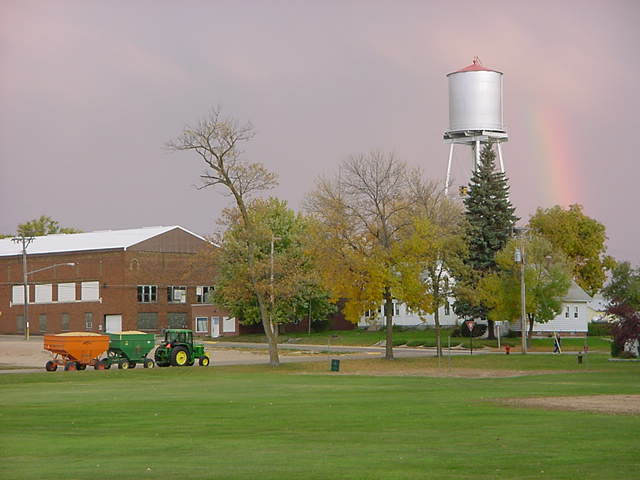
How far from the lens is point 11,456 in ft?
67.4

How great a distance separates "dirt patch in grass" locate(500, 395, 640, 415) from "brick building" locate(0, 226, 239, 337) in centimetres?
7693

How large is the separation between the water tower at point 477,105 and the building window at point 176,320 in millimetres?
38488

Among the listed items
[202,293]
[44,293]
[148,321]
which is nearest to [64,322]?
[44,293]

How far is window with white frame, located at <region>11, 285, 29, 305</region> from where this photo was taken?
117575 mm

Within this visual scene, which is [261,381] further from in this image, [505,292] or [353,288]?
[505,292]

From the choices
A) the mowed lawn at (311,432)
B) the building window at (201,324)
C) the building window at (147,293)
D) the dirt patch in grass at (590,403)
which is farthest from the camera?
the building window at (201,324)

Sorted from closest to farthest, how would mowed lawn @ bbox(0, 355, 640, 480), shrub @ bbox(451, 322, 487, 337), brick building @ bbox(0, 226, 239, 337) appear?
mowed lawn @ bbox(0, 355, 640, 480) → shrub @ bbox(451, 322, 487, 337) → brick building @ bbox(0, 226, 239, 337)

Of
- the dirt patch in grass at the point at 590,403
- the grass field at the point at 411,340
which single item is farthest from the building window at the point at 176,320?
the dirt patch in grass at the point at 590,403

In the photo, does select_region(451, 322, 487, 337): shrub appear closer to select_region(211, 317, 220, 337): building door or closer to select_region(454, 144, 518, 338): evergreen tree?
select_region(454, 144, 518, 338): evergreen tree

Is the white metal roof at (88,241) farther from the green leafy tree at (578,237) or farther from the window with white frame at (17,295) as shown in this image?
the green leafy tree at (578,237)

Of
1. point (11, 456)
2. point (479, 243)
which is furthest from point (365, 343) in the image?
point (11, 456)

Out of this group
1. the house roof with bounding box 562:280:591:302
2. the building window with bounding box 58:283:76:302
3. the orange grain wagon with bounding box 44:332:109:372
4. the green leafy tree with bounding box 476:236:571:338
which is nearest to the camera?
the orange grain wagon with bounding box 44:332:109:372

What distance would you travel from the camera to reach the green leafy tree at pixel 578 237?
114750 millimetres

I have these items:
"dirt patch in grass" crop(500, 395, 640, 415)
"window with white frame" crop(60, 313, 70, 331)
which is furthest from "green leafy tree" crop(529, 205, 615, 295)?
"dirt patch in grass" crop(500, 395, 640, 415)
